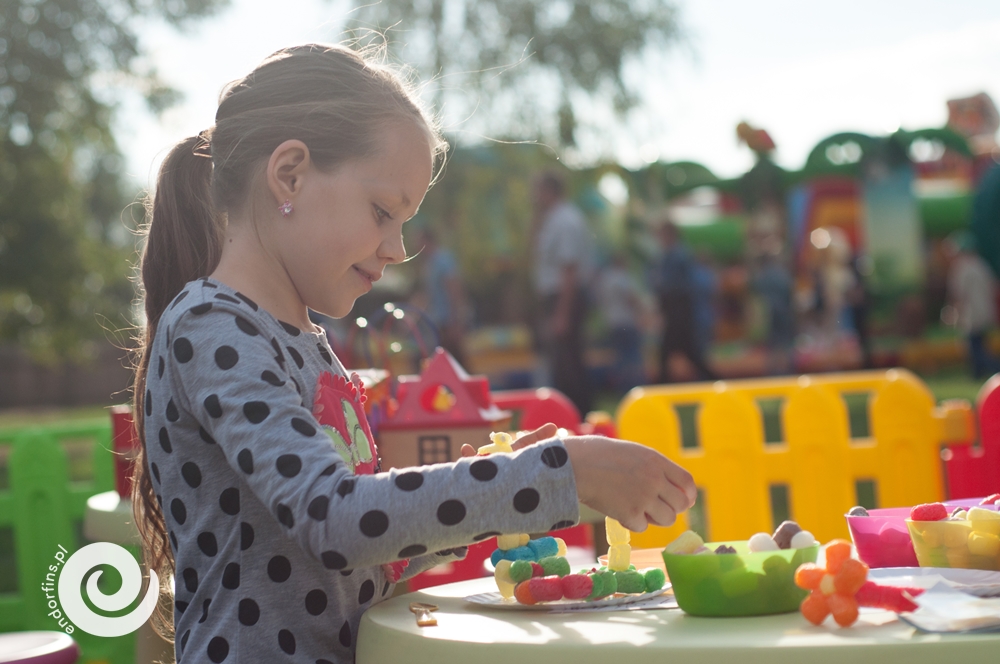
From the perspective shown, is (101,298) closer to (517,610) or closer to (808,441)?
(808,441)

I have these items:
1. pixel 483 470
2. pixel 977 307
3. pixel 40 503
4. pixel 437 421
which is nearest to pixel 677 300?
pixel 977 307

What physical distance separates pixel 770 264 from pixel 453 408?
9435 millimetres

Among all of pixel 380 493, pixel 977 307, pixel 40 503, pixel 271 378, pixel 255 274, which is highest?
pixel 255 274

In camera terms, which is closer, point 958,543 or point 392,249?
point 958,543

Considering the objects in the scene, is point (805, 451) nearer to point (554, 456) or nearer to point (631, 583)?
point (631, 583)

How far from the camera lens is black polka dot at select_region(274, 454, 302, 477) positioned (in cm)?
99

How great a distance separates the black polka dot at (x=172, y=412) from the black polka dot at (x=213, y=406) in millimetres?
111

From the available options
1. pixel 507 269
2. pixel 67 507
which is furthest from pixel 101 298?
pixel 67 507

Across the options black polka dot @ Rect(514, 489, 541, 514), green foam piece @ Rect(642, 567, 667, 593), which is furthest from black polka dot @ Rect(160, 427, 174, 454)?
green foam piece @ Rect(642, 567, 667, 593)

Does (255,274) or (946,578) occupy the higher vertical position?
(255,274)

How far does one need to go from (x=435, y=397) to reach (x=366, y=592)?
4.18 feet

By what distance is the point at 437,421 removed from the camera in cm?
232

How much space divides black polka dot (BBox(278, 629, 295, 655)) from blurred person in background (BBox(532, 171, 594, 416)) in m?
5.68

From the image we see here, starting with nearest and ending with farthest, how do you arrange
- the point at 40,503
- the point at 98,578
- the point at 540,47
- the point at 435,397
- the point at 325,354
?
the point at 325,354, the point at 98,578, the point at 435,397, the point at 40,503, the point at 540,47
